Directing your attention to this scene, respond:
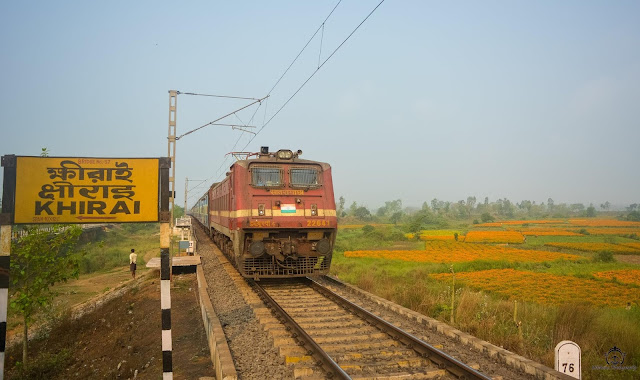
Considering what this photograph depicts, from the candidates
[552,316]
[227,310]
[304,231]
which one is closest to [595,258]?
[552,316]

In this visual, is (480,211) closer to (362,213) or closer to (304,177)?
(362,213)

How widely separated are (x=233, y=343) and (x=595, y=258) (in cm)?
3637

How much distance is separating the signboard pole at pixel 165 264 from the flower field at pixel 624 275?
25.6 m

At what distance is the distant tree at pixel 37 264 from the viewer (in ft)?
32.2

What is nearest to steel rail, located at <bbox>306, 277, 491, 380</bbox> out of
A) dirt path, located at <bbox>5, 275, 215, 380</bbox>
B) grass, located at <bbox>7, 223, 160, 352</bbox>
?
dirt path, located at <bbox>5, 275, 215, 380</bbox>

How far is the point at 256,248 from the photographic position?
1095cm

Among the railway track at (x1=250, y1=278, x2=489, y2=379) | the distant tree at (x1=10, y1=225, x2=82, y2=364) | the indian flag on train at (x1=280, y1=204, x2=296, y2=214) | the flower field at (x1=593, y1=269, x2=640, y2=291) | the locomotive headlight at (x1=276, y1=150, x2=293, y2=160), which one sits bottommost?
the flower field at (x1=593, y1=269, x2=640, y2=291)

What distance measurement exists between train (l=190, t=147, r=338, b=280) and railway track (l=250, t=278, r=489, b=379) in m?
2.01

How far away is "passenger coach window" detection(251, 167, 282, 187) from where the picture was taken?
37.8 ft

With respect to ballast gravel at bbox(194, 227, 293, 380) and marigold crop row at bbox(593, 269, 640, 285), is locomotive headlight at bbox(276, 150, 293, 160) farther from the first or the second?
marigold crop row at bbox(593, 269, 640, 285)

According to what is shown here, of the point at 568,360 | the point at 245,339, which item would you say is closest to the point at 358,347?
the point at 245,339

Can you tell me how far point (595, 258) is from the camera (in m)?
34.6

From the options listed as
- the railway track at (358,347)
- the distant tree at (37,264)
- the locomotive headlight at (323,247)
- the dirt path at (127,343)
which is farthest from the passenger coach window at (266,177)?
the distant tree at (37,264)

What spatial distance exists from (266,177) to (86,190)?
261 inches
